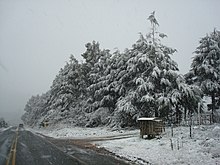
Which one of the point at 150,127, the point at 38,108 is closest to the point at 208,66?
the point at 150,127

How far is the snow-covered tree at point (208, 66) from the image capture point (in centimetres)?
2961

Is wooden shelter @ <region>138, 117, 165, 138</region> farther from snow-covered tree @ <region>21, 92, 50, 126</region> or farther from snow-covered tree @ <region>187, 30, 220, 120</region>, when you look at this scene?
snow-covered tree @ <region>21, 92, 50, 126</region>

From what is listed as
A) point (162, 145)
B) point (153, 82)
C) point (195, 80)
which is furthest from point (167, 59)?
point (162, 145)

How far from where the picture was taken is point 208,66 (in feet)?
98.4

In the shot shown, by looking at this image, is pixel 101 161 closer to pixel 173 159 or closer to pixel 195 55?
pixel 173 159

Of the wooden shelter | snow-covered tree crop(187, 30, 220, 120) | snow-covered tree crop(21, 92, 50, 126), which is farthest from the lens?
snow-covered tree crop(21, 92, 50, 126)

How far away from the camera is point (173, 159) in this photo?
10.8 m

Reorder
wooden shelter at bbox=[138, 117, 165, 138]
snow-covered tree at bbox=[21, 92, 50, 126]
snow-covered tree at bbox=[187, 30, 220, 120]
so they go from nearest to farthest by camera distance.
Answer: wooden shelter at bbox=[138, 117, 165, 138] < snow-covered tree at bbox=[187, 30, 220, 120] < snow-covered tree at bbox=[21, 92, 50, 126]

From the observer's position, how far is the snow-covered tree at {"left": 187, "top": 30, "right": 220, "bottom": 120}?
29609mm

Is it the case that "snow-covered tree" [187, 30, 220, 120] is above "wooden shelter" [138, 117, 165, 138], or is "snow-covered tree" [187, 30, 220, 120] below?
above

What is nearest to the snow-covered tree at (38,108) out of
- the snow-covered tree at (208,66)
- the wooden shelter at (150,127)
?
the snow-covered tree at (208,66)

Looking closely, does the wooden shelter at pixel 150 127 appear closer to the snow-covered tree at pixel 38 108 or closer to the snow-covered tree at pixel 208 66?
the snow-covered tree at pixel 208 66

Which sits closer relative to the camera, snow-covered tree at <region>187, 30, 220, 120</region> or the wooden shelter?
the wooden shelter

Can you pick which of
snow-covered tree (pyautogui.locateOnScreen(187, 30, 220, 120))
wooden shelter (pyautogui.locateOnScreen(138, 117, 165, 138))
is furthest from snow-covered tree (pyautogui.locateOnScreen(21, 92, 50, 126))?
wooden shelter (pyautogui.locateOnScreen(138, 117, 165, 138))
